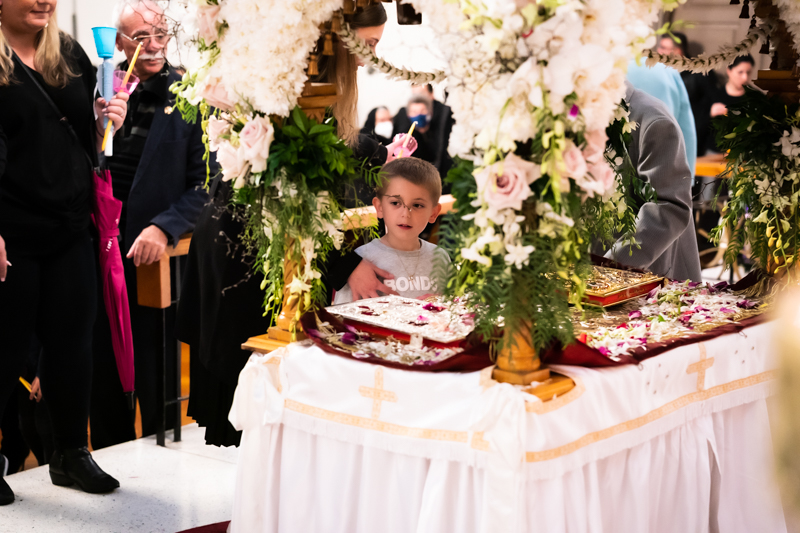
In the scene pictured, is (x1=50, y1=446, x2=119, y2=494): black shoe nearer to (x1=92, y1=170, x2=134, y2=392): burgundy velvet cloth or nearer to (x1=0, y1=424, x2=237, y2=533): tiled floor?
(x1=0, y1=424, x2=237, y2=533): tiled floor

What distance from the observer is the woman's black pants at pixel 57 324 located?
3.15 metres

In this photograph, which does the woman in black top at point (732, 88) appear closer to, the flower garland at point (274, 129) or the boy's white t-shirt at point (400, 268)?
the boy's white t-shirt at point (400, 268)

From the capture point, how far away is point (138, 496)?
11.1 ft

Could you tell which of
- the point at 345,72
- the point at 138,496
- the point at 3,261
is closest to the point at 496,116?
the point at 345,72

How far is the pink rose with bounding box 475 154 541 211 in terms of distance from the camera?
1951 millimetres

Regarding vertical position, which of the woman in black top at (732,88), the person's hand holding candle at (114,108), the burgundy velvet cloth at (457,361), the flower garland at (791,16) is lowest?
the burgundy velvet cloth at (457,361)

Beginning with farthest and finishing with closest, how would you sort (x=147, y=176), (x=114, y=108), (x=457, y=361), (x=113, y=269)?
1. (x=147, y=176)
2. (x=113, y=269)
3. (x=114, y=108)
4. (x=457, y=361)

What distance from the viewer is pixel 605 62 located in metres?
1.89

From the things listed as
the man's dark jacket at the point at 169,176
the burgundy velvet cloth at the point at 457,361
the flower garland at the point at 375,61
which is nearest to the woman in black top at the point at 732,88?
the man's dark jacket at the point at 169,176

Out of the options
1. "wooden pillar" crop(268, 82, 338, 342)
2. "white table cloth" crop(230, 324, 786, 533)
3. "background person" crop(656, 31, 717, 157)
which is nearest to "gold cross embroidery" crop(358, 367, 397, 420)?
"white table cloth" crop(230, 324, 786, 533)

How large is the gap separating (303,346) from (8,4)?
164cm

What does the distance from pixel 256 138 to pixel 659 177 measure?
65.2 inches

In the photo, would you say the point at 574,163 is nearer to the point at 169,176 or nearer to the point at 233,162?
the point at 233,162

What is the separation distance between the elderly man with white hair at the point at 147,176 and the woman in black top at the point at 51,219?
0.44 metres
